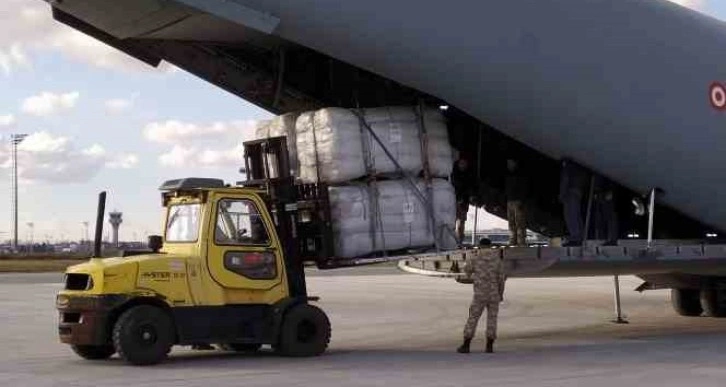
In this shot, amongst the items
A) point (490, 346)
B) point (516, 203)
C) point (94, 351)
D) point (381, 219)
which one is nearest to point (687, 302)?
point (516, 203)

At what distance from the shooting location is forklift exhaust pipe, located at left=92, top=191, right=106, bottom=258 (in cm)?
1266

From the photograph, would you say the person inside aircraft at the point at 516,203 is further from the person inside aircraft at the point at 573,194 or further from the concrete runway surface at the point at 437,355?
the concrete runway surface at the point at 437,355

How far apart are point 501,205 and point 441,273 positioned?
263 cm

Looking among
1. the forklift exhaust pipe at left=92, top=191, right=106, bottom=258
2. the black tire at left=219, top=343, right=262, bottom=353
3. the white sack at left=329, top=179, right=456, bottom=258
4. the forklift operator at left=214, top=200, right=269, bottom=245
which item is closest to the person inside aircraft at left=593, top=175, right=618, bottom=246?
the white sack at left=329, top=179, right=456, bottom=258

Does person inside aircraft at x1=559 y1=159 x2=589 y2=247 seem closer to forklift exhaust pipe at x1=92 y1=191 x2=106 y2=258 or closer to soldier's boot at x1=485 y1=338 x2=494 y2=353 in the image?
soldier's boot at x1=485 y1=338 x2=494 y2=353

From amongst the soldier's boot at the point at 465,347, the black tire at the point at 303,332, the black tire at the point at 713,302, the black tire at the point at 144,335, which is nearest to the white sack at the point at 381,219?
the black tire at the point at 303,332

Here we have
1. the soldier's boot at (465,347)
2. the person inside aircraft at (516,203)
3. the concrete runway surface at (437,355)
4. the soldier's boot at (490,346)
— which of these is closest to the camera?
the concrete runway surface at (437,355)

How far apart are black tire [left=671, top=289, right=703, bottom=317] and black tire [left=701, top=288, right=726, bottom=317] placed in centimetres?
47

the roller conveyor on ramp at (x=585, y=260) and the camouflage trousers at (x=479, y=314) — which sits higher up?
the roller conveyor on ramp at (x=585, y=260)

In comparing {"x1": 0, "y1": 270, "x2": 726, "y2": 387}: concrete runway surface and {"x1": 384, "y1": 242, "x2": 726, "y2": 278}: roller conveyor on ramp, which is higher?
{"x1": 384, "y1": 242, "x2": 726, "y2": 278}: roller conveyor on ramp

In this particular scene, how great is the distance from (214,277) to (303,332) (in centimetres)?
140

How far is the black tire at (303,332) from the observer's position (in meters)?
13.3

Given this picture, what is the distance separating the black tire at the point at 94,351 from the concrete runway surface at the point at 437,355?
5.8 inches

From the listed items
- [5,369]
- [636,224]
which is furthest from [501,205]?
[5,369]
